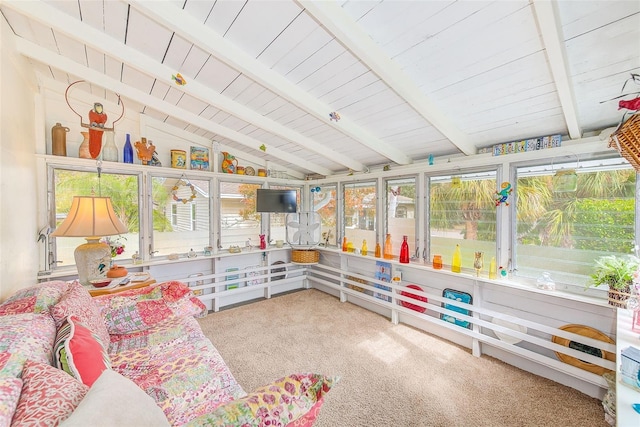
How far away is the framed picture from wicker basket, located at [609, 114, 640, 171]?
3716mm

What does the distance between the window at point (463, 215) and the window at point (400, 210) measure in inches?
8.7

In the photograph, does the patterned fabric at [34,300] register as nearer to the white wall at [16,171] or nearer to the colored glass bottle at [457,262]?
the white wall at [16,171]

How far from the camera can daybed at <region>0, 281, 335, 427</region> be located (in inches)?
25.1

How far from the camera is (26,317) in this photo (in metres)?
1.12

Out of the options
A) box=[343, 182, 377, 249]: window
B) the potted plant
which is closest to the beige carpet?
the potted plant

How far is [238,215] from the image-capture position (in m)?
3.90

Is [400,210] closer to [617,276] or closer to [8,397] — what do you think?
[617,276]

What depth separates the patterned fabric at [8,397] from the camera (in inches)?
24.6

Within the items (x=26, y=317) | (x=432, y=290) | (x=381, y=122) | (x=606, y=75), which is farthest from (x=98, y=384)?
(x=432, y=290)

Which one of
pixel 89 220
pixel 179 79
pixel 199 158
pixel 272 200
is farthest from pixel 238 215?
pixel 179 79

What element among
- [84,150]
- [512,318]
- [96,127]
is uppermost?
[96,127]

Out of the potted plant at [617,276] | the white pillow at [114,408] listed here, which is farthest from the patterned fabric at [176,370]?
the potted plant at [617,276]

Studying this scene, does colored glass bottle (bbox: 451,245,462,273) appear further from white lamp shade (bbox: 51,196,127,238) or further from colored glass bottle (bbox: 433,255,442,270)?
white lamp shade (bbox: 51,196,127,238)

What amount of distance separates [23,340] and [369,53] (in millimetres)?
2041
